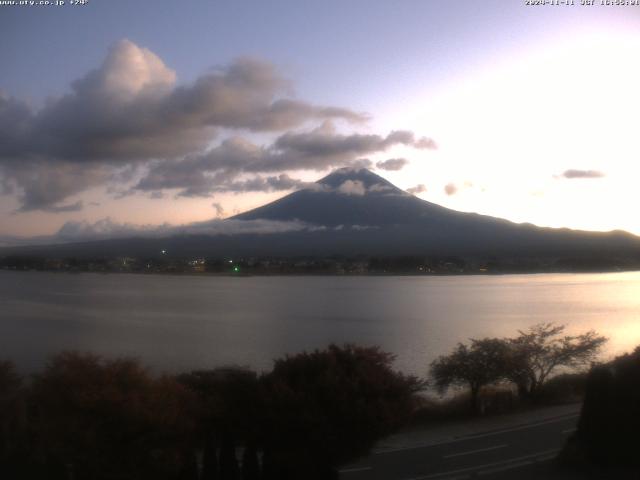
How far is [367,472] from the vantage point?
6523mm

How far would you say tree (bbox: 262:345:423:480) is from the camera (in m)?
5.60

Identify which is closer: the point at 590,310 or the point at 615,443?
the point at 615,443

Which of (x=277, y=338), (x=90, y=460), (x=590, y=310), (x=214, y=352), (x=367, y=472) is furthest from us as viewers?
(x=590, y=310)

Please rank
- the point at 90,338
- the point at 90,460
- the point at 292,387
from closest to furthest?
the point at 90,460, the point at 292,387, the point at 90,338

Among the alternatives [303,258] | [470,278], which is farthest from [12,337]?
[470,278]

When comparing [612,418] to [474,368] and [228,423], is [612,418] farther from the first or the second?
[474,368]

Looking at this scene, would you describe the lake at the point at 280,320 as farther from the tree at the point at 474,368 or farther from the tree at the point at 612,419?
the tree at the point at 612,419

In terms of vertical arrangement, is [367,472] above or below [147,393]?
below

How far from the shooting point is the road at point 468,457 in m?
6.34

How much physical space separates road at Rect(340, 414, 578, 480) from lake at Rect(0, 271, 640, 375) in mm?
6853

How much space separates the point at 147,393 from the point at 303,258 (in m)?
55.5

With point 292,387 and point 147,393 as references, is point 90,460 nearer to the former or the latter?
point 147,393

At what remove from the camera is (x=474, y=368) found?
1080 centimetres

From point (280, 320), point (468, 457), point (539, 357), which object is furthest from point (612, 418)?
point (280, 320)
